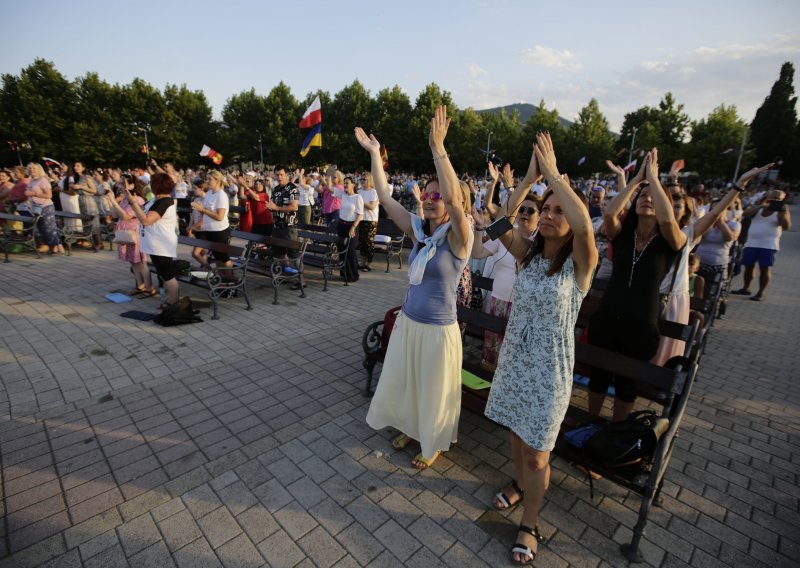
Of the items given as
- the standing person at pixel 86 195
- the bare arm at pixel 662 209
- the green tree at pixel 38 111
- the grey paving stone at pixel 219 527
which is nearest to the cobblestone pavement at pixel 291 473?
the grey paving stone at pixel 219 527

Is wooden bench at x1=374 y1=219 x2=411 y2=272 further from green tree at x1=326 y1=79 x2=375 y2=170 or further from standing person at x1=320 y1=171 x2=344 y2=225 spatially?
green tree at x1=326 y1=79 x2=375 y2=170

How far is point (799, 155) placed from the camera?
152 ft

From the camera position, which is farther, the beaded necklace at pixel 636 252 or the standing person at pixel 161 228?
the standing person at pixel 161 228

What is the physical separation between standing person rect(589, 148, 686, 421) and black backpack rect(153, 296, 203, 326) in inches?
Answer: 212

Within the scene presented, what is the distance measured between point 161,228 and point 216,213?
1.12m

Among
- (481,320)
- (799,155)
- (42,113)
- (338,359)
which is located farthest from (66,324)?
(799,155)

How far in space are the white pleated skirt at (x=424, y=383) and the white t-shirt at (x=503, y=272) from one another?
1370mm

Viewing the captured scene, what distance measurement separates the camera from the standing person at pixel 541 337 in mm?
2172

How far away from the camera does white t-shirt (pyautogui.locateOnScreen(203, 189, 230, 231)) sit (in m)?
6.71

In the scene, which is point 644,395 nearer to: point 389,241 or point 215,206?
point 215,206

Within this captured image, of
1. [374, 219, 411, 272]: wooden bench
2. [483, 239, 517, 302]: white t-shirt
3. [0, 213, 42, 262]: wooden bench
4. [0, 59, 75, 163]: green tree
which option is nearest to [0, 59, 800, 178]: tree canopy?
[0, 59, 75, 163]: green tree

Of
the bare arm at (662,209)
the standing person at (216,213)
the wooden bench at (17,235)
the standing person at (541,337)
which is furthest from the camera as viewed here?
the wooden bench at (17,235)

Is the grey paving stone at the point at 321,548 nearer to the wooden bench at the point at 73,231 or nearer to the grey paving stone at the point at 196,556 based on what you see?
the grey paving stone at the point at 196,556

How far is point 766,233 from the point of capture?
25.8 feet
